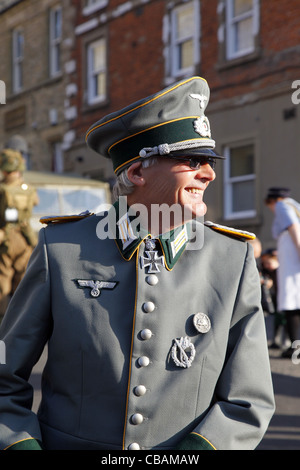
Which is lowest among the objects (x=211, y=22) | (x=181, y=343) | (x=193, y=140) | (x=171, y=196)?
(x=181, y=343)

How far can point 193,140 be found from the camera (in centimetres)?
222

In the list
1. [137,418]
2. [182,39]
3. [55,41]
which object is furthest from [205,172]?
[55,41]

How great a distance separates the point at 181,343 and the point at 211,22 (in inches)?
617

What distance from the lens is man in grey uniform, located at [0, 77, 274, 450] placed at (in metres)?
2.07

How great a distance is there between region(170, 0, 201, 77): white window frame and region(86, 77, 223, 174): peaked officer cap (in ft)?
50.7

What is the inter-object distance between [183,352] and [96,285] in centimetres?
32

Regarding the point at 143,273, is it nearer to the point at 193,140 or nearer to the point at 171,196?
the point at 171,196

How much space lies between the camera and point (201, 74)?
17109 mm

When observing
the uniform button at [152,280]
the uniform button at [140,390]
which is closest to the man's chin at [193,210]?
the uniform button at [152,280]

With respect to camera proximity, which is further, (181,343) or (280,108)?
(280,108)

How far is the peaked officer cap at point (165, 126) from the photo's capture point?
221 centimetres

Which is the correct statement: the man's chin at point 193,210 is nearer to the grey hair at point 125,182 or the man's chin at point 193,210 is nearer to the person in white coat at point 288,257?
the grey hair at point 125,182

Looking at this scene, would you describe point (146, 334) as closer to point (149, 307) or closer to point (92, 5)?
point (149, 307)

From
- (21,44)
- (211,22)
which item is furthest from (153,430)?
(21,44)
